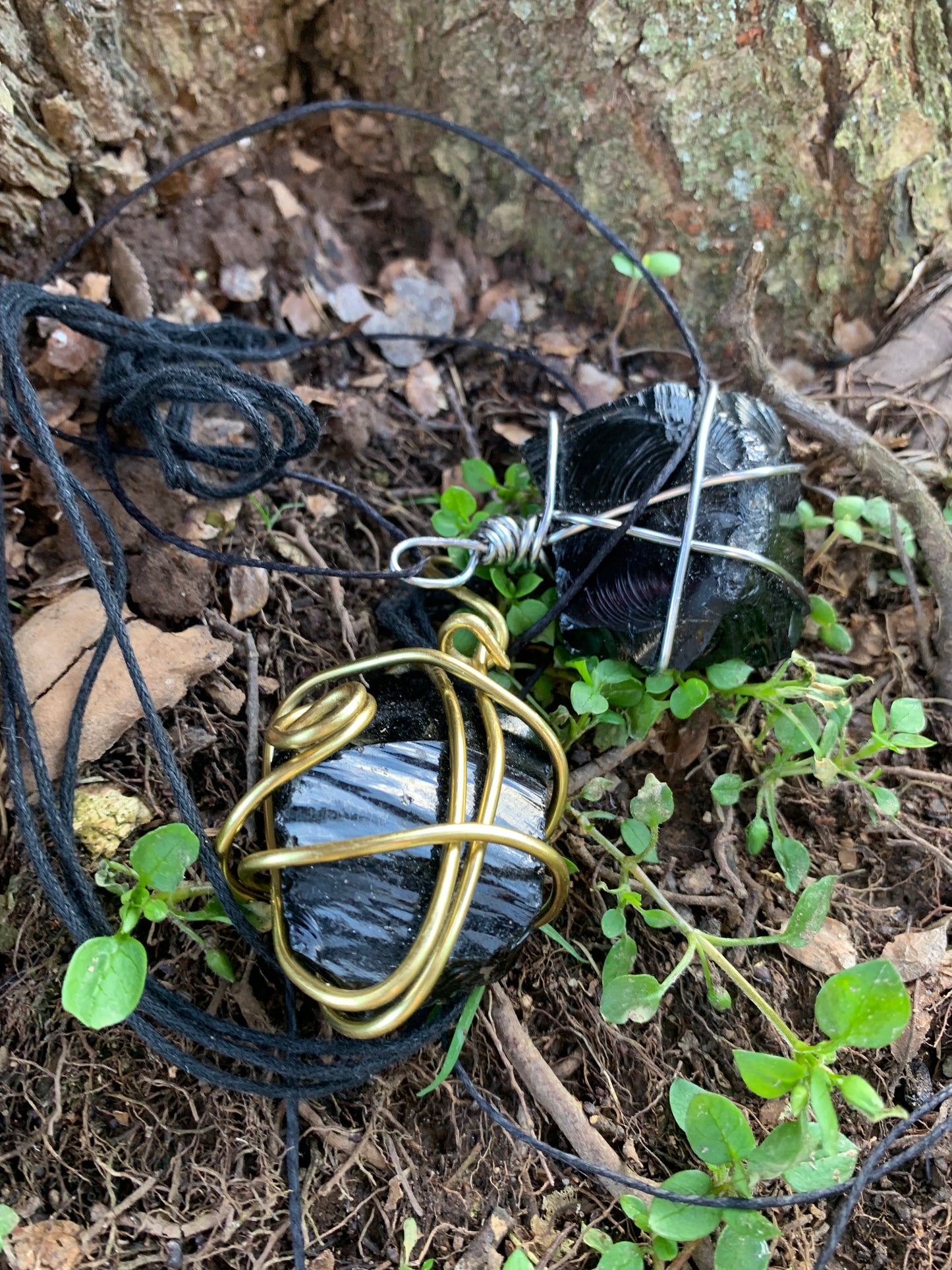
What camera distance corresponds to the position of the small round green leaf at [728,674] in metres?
1.34

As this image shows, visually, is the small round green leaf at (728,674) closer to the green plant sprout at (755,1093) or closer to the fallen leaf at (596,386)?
the green plant sprout at (755,1093)

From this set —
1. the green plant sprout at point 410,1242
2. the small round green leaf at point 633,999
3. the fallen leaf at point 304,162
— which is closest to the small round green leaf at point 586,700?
the small round green leaf at point 633,999

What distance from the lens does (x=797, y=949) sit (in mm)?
1327

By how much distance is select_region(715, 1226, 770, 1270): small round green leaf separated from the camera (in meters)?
1.04

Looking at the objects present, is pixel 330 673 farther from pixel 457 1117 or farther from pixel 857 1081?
pixel 857 1081

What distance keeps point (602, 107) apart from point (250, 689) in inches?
49.8

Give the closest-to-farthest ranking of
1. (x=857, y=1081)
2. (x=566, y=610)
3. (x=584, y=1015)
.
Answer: (x=857, y=1081) < (x=584, y=1015) < (x=566, y=610)

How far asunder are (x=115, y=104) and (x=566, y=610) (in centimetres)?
121

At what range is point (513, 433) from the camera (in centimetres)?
169

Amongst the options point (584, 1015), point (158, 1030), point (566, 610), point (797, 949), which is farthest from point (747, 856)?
point (158, 1030)

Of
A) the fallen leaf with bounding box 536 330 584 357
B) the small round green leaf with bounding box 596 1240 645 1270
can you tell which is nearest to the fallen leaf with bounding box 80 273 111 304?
the fallen leaf with bounding box 536 330 584 357

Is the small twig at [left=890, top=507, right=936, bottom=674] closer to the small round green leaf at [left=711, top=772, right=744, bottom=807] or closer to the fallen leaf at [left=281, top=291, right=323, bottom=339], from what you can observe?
the small round green leaf at [left=711, top=772, right=744, bottom=807]

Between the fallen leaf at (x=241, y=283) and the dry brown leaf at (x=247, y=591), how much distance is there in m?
0.61

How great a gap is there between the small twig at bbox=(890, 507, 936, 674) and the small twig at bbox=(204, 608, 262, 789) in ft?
3.65
